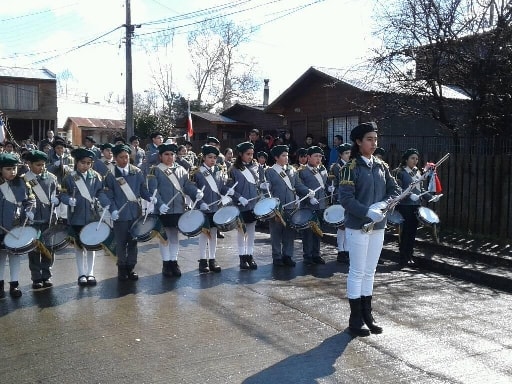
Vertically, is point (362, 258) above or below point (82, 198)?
below

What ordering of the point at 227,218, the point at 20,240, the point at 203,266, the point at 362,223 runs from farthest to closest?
the point at 203,266
the point at 227,218
the point at 20,240
the point at 362,223

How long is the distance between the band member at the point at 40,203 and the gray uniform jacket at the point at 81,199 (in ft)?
0.62

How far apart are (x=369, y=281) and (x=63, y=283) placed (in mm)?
4521

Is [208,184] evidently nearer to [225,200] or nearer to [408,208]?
[225,200]

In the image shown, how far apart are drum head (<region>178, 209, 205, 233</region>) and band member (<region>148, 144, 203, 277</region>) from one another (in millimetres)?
198

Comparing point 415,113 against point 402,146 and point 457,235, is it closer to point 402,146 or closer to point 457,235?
point 402,146

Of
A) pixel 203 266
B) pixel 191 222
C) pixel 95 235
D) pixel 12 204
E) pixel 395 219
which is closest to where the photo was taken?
A: pixel 12 204

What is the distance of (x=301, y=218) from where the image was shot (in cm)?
915

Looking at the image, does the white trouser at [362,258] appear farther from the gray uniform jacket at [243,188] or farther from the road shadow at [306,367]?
the gray uniform jacket at [243,188]

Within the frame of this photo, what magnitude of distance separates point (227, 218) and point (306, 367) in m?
Answer: 3.90

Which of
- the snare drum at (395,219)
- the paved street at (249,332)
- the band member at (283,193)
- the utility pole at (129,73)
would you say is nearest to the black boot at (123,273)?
the paved street at (249,332)

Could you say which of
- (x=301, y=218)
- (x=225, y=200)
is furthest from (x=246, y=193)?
(x=301, y=218)

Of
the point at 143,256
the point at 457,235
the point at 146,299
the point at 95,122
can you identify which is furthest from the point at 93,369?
the point at 95,122

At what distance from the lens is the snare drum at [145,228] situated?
806cm
